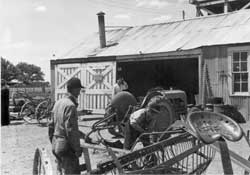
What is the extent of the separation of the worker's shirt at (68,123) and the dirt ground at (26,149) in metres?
2.89

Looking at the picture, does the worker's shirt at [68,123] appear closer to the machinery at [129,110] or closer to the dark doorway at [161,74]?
the machinery at [129,110]

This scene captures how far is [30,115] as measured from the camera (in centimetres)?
1709

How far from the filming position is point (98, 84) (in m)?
18.2

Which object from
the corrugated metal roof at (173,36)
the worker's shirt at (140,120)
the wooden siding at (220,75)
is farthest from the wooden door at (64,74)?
the worker's shirt at (140,120)

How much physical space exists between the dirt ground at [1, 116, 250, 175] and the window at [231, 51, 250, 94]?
142cm

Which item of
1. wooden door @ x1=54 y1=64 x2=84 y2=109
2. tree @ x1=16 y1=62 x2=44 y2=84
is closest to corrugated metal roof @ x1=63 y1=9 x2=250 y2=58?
wooden door @ x1=54 y1=64 x2=84 y2=109

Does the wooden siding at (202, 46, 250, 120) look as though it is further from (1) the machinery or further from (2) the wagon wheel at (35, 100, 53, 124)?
(2) the wagon wheel at (35, 100, 53, 124)

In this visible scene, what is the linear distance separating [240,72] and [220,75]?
0.75 metres

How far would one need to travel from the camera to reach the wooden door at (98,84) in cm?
1772

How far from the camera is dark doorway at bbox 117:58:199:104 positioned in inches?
782

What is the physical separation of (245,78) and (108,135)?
5490mm

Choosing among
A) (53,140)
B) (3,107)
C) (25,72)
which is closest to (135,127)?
(53,140)

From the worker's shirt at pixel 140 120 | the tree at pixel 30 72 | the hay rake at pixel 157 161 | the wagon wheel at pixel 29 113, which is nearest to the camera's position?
the hay rake at pixel 157 161

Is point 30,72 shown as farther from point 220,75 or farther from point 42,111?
point 220,75
